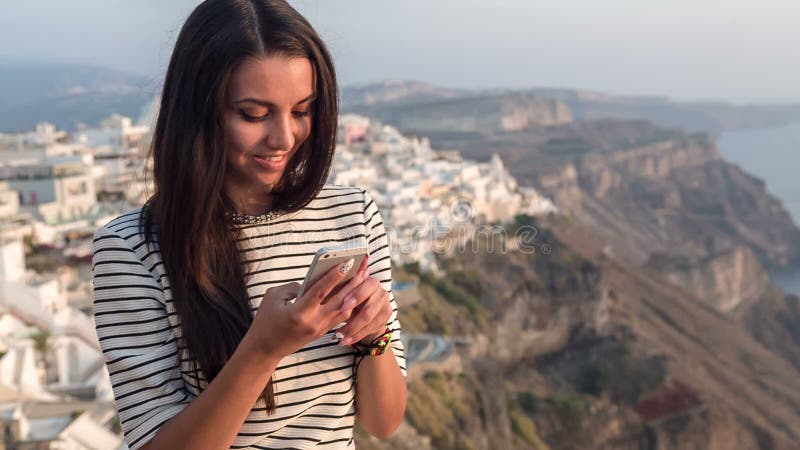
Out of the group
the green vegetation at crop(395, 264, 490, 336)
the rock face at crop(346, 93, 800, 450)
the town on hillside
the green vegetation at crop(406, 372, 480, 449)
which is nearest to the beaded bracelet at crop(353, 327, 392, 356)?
the town on hillside

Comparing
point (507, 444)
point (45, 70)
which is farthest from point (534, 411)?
point (45, 70)

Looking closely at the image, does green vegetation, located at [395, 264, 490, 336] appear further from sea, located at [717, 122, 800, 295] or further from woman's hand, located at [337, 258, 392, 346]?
sea, located at [717, 122, 800, 295]

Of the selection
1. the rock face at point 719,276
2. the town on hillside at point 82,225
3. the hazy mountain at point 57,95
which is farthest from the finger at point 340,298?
the rock face at point 719,276

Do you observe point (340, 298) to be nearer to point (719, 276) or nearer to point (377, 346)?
point (377, 346)

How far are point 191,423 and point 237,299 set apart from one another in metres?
0.24

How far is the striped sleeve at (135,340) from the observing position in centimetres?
143

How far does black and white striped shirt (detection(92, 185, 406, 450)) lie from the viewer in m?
1.44

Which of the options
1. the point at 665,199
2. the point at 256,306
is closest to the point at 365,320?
the point at 256,306

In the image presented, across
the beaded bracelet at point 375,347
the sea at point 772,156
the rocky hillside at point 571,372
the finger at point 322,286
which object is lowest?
the sea at point 772,156

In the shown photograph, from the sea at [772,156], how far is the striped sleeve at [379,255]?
10181 cm

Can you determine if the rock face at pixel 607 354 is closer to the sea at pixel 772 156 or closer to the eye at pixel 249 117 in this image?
the eye at pixel 249 117

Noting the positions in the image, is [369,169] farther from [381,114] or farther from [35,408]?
[381,114]

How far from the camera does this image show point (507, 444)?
669 inches

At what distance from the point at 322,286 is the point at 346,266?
49 millimetres
